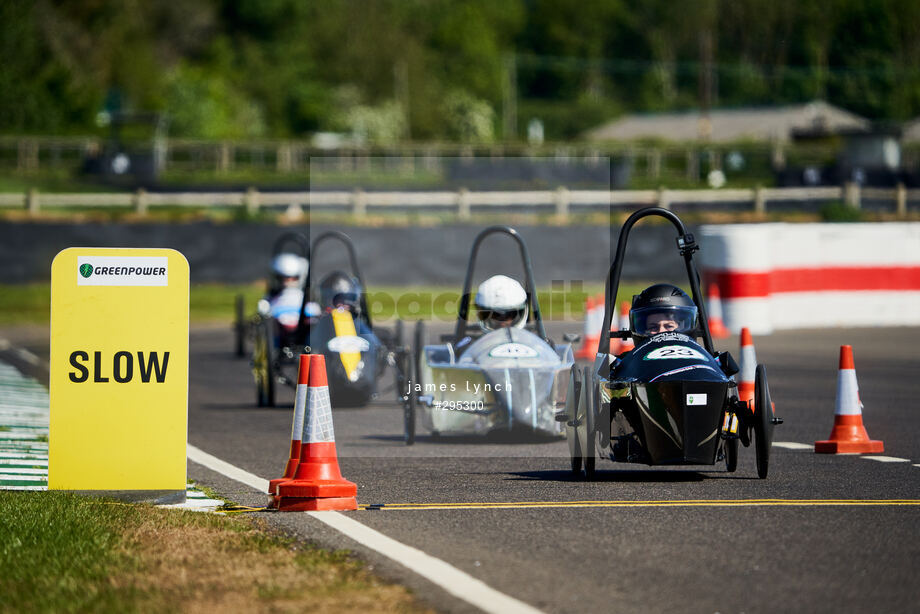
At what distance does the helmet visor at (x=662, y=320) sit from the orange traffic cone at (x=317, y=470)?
7.95 feet

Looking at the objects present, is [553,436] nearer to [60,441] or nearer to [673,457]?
[673,457]

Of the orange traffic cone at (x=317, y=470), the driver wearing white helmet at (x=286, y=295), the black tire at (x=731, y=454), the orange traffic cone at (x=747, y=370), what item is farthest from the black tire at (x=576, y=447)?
the driver wearing white helmet at (x=286, y=295)

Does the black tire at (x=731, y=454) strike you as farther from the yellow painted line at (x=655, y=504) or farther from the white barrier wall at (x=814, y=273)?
the white barrier wall at (x=814, y=273)

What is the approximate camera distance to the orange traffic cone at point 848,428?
39.6 ft

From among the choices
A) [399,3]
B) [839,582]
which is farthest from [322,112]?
[839,582]

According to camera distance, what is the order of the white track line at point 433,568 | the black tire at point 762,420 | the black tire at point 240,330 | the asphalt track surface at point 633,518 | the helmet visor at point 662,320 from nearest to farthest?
1. the white track line at point 433,568
2. the asphalt track surface at point 633,518
3. the black tire at point 762,420
4. the helmet visor at point 662,320
5. the black tire at point 240,330

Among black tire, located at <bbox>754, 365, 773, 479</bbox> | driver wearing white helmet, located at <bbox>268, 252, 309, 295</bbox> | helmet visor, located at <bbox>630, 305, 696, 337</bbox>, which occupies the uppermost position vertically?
driver wearing white helmet, located at <bbox>268, 252, 309, 295</bbox>

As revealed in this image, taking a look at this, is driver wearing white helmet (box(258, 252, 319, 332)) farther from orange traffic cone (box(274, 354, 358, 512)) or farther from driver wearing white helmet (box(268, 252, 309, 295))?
orange traffic cone (box(274, 354, 358, 512))

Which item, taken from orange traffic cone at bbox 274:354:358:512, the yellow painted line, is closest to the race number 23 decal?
the yellow painted line

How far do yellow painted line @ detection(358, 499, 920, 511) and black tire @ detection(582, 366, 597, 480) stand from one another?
A: 0.99 m

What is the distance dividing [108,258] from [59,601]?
9.97 ft

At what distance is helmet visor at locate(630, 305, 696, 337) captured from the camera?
35.7 ft

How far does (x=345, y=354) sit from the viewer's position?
1543cm

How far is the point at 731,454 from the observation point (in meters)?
10.6
